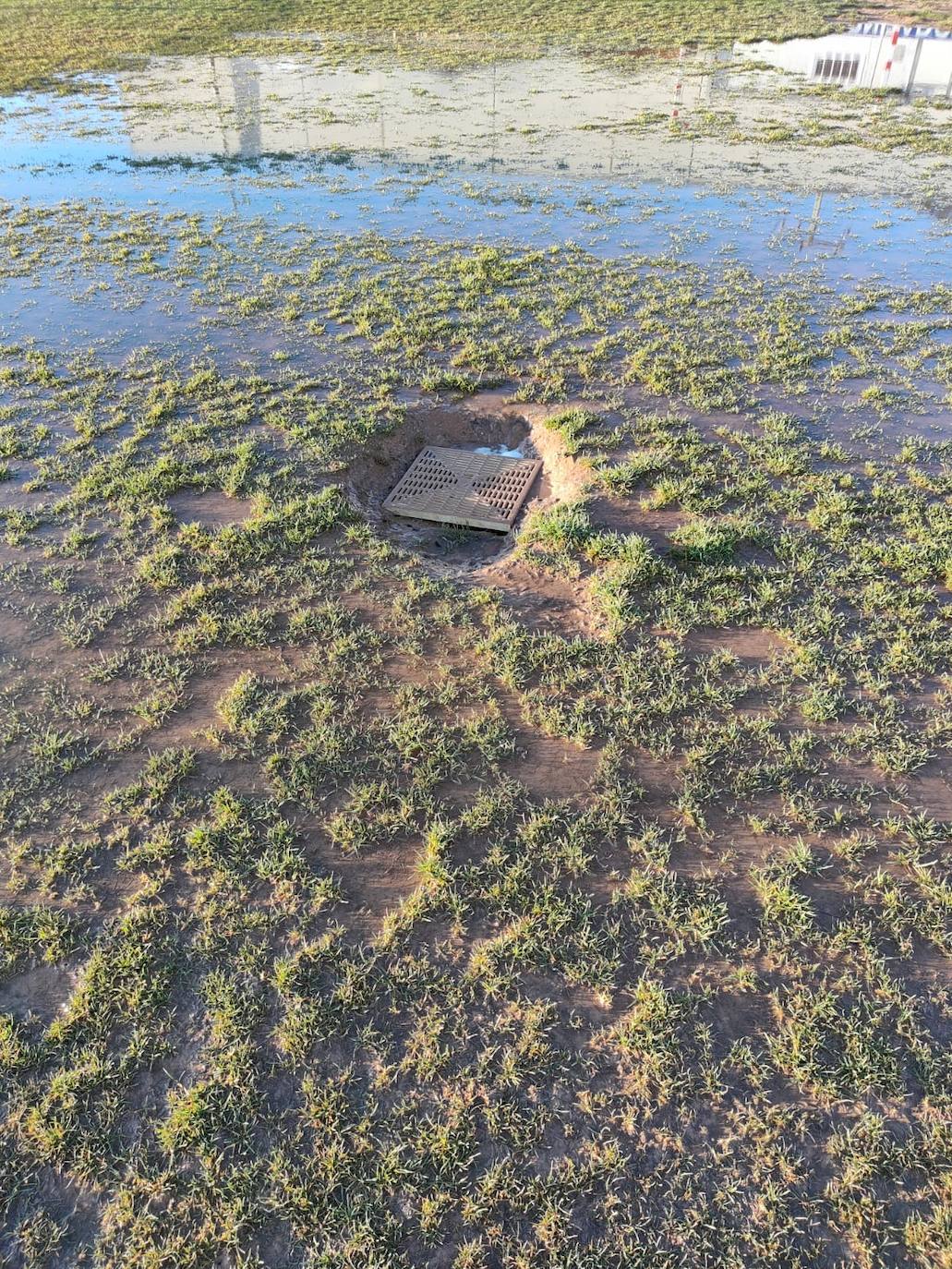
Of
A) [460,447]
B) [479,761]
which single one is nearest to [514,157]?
[460,447]

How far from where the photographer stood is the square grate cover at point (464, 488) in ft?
20.6

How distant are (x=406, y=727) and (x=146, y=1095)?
2.15m

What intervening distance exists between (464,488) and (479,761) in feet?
9.91

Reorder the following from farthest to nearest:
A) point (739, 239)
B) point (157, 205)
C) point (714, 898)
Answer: point (157, 205) → point (739, 239) → point (714, 898)

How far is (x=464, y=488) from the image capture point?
657cm

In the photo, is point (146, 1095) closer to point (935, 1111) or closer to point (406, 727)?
point (406, 727)

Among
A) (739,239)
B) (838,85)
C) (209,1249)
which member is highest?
(838,85)

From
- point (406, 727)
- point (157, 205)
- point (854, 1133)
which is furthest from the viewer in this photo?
point (157, 205)

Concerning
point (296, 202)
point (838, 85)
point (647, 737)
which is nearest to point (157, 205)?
point (296, 202)

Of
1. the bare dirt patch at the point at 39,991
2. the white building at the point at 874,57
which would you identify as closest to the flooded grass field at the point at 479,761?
the bare dirt patch at the point at 39,991

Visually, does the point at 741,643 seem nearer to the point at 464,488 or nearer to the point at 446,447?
the point at 464,488

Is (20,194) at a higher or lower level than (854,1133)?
higher

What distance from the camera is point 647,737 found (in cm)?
442

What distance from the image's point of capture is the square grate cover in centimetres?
627
